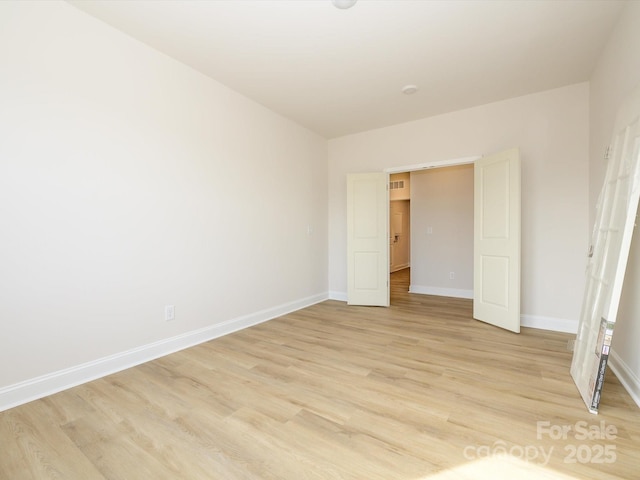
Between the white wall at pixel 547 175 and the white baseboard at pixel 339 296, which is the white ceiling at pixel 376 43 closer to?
the white wall at pixel 547 175

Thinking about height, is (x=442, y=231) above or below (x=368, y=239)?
above

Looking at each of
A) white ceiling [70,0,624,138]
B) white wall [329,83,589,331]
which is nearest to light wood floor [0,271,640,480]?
white wall [329,83,589,331]

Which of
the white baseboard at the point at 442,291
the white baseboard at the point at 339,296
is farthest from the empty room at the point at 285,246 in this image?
the white baseboard at the point at 442,291

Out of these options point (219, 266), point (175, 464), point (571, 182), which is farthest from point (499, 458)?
point (571, 182)

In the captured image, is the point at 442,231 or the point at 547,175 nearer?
the point at 547,175

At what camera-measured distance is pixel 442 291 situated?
550 cm

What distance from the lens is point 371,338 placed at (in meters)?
3.14

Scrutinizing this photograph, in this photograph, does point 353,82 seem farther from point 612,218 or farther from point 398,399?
point 398,399

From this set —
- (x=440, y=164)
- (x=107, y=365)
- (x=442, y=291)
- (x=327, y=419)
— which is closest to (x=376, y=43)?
(x=440, y=164)

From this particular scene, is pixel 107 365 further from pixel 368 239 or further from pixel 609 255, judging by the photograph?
pixel 609 255

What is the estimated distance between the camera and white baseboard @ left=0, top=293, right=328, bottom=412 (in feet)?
6.33

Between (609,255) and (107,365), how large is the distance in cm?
379

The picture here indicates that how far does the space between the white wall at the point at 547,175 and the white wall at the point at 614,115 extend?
1.12 ft

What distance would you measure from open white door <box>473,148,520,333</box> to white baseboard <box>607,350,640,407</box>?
89 centimetres
